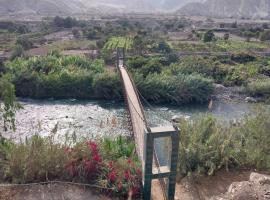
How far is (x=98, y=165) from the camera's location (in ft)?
29.0

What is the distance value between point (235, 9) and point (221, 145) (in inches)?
4359

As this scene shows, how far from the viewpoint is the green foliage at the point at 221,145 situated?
10000 mm

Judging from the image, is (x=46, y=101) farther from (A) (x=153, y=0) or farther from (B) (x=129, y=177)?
(A) (x=153, y=0)

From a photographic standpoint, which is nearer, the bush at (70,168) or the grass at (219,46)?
the bush at (70,168)

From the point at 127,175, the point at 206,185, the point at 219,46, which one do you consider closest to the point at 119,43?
the point at 219,46

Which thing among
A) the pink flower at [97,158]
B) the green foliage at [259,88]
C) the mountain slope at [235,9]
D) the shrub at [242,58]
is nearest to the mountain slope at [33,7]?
the mountain slope at [235,9]

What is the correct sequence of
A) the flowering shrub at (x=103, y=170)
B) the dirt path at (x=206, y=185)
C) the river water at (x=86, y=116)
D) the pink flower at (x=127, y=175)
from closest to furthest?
the flowering shrub at (x=103, y=170)
the pink flower at (x=127, y=175)
the dirt path at (x=206, y=185)
the river water at (x=86, y=116)

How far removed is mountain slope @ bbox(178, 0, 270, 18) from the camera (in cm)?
10831

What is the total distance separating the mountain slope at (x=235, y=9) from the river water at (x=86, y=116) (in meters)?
91.0

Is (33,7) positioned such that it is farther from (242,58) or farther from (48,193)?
(48,193)

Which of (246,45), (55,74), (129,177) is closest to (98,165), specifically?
(129,177)

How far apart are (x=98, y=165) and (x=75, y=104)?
1188 cm

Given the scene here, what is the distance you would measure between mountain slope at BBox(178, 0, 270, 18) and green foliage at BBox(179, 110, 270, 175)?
9945 cm

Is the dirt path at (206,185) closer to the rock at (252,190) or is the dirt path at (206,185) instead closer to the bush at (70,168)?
the rock at (252,190)
